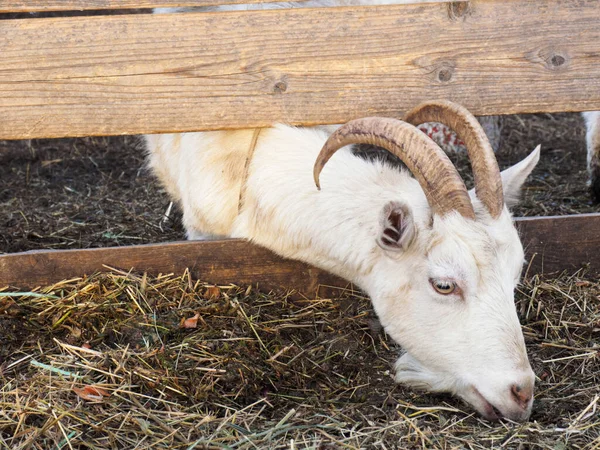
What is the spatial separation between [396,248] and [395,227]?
0.10m

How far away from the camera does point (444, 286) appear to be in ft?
10.4

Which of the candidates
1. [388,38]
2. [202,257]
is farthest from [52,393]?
[388,38]

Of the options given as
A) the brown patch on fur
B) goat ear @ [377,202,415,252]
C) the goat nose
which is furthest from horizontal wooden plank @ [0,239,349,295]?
the goat nose

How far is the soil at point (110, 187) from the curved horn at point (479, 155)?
212 centimetres

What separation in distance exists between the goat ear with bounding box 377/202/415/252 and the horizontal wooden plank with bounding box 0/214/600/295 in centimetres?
76

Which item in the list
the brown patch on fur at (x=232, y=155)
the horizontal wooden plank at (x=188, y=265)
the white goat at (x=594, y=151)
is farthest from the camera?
the white goat at (x=594, y=151)

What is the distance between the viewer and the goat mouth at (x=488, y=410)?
10.1ft

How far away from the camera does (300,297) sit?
398 cm

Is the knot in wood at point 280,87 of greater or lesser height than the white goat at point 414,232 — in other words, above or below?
above

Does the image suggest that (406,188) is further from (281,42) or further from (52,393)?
(52,393)

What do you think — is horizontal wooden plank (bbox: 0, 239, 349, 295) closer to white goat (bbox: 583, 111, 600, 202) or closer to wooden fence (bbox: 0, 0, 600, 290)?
wooden fence (bbox: 0, 0, 600, 290)

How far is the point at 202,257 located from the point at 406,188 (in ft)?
3.56

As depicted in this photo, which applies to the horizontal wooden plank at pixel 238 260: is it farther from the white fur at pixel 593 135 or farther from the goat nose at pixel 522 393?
the white fur at pixel 593 135

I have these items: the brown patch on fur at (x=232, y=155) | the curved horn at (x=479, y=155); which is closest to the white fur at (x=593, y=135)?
the curved horn at (x=479, y=155)
